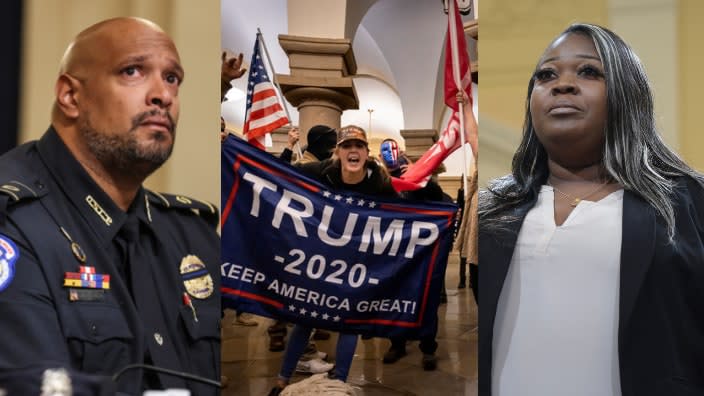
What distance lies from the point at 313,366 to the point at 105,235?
40.1 inches

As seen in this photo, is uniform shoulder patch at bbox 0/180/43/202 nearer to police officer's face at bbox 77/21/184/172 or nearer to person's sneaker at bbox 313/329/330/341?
police officer's face at bbox 77/21/184/172

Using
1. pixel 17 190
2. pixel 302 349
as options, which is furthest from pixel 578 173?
pixel 17 190

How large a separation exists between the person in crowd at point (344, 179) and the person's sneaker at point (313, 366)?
0.04 metres

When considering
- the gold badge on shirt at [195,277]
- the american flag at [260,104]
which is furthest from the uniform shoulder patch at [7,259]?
the american flag at [260,104]

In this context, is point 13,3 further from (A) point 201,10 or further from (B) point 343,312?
(B) point 343,312

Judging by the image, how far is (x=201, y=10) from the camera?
1793 millimetres

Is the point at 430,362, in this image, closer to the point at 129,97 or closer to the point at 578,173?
the point at 578,173

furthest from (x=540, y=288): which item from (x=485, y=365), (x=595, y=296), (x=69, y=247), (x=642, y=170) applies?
(x=69, y=247)

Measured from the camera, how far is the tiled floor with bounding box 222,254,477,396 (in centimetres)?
212

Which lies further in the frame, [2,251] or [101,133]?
[101,133]

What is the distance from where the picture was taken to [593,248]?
176 cm

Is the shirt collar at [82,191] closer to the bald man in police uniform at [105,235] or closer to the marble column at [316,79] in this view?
the bald man in police uniform at [105,235]

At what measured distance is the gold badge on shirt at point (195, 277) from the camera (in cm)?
Result: 167

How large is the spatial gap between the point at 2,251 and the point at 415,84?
311 centimetres
